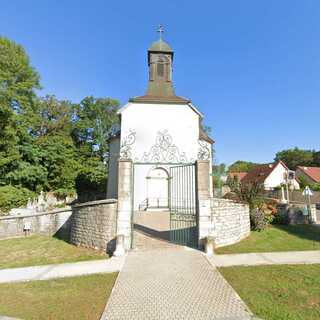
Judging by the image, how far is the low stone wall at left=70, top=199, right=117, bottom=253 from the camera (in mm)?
7676

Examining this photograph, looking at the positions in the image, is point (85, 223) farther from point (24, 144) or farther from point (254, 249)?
point (24, 144)

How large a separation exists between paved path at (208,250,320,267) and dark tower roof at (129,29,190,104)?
14.2 m

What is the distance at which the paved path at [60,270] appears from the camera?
5610 mm

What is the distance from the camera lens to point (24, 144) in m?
21.7

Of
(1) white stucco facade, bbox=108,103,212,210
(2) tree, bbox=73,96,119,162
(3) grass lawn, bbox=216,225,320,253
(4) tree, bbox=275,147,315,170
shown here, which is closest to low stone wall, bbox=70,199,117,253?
(3) grass lawn, bbox=216,225,320,253

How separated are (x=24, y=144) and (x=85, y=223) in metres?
16.5

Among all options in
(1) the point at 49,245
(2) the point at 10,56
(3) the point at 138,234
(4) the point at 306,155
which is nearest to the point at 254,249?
(3) the point at 138,234

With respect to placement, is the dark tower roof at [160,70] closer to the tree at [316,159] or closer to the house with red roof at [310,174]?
the house with red roof at [310,174]

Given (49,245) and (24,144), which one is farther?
(24,144)

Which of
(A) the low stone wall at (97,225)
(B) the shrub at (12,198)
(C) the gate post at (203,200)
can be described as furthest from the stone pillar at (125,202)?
(B) the shrub at (12,198)

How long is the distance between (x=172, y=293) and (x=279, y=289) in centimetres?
204

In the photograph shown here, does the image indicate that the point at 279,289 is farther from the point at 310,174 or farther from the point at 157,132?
the point at 310,174

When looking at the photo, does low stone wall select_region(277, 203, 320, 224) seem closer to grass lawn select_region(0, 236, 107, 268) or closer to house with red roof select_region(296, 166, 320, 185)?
grass lawn select_region(0, 236, 107, 268)

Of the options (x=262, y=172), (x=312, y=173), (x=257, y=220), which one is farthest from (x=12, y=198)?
(x=312, y=173)
